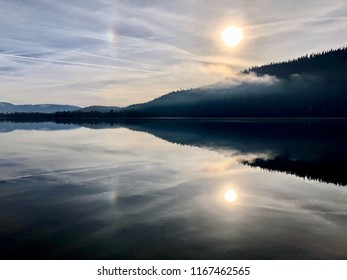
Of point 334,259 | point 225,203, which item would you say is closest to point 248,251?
point 334,259

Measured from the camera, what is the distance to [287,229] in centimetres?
1530

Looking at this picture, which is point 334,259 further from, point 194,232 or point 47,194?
point 47,194

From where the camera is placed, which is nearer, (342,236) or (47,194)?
(342,236)

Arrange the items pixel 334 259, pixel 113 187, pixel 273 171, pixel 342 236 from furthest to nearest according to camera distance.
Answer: pixel 273 171
pixel 113 187
pixel 342 236
pixel 334 259

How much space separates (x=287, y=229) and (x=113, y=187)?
12716mm

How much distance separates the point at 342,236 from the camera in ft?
47.6

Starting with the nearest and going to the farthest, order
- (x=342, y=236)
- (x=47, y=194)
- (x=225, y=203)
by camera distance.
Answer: (x=342, y=236) < (x=225, y=203) < (x=47, y=194)

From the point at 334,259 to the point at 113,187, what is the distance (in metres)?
15.4

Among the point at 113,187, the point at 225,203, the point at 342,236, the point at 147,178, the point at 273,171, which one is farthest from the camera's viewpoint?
the point at 273,171

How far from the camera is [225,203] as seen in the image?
794 inches

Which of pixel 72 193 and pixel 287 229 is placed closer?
pixel 287 229
